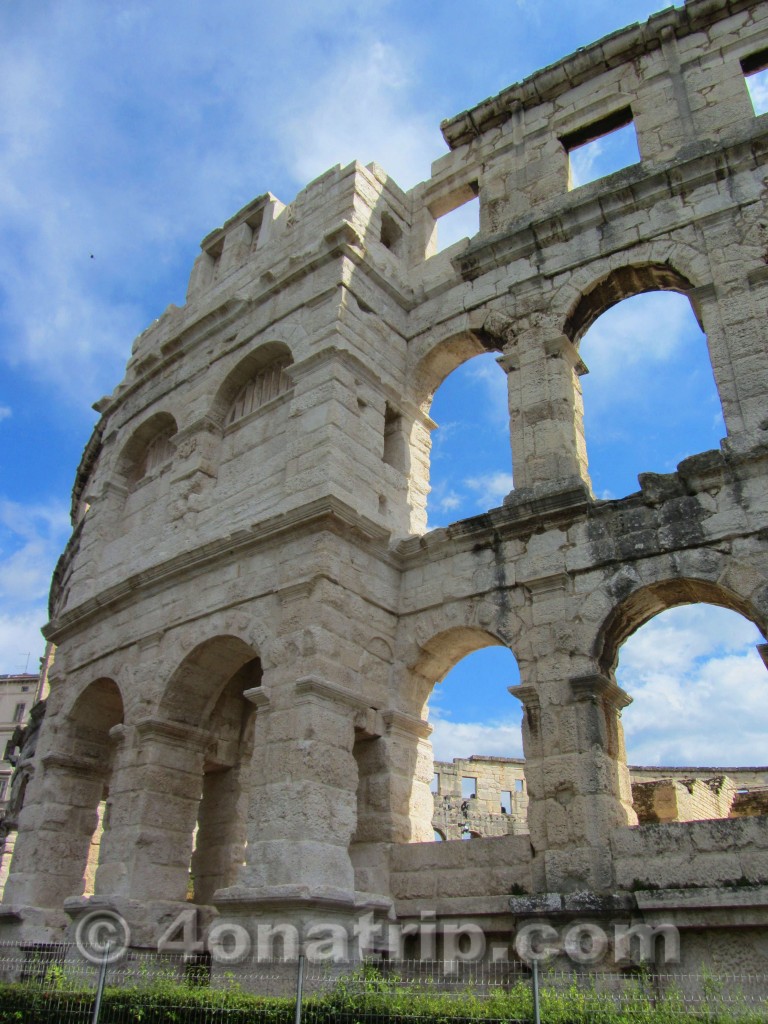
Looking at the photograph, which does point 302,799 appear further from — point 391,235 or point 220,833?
point 391,235

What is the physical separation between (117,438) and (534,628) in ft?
30.7

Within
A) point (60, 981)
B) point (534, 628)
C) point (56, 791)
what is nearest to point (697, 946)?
point (534, 628)

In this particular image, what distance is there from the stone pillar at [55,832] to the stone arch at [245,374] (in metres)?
5.40

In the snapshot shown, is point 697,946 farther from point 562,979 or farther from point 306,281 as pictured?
point 306,281

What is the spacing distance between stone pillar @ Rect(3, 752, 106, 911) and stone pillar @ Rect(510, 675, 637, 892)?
695cm

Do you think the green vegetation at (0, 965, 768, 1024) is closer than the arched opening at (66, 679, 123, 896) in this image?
Answer: Yes

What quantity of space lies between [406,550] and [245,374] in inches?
173

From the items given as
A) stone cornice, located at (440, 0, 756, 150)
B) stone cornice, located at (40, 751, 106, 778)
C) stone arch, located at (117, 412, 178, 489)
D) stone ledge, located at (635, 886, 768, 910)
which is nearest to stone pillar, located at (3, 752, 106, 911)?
stone cornice, located at (40, 751, 106, 778)

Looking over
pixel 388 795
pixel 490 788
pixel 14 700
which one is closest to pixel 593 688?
pixel 388 795

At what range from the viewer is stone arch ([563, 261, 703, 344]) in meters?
10.2

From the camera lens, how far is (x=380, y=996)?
19.2ft

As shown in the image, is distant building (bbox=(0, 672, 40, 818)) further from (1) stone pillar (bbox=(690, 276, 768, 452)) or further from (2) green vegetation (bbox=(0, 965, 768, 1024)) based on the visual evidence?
(1) stone pillar (bbox=(690, 276, 768, 452))

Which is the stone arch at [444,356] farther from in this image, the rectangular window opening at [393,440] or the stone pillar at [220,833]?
the stone pillar at [220,833]

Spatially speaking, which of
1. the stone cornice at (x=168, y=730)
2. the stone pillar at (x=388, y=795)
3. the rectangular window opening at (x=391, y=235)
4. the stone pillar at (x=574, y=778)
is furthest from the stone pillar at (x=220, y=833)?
the rectangular window opening at (x=391, y=235)
